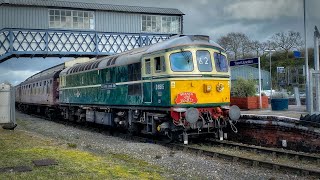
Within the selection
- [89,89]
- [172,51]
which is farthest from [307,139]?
[89,89]

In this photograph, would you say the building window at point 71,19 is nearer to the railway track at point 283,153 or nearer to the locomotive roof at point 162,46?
the locomotive roof at point 162,46

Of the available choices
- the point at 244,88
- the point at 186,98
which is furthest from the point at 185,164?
the point at 244,88

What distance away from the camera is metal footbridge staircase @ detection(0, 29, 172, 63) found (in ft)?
112

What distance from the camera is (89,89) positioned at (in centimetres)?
2134

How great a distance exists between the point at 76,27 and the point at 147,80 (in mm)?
24182

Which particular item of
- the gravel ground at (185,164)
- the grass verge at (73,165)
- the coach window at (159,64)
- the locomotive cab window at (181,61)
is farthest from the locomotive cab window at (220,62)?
the grass verge at (73,165)

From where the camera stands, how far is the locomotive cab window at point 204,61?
14.3 m

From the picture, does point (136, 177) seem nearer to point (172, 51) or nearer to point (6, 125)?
point (172, 51)

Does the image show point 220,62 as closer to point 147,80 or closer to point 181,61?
point 181,61

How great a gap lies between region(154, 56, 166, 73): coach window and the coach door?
34 cm

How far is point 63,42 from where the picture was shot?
36125 mm

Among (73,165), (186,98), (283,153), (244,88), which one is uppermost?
(244,88)

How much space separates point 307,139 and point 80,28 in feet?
93.7

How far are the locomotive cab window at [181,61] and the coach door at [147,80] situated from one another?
121 centimetres
